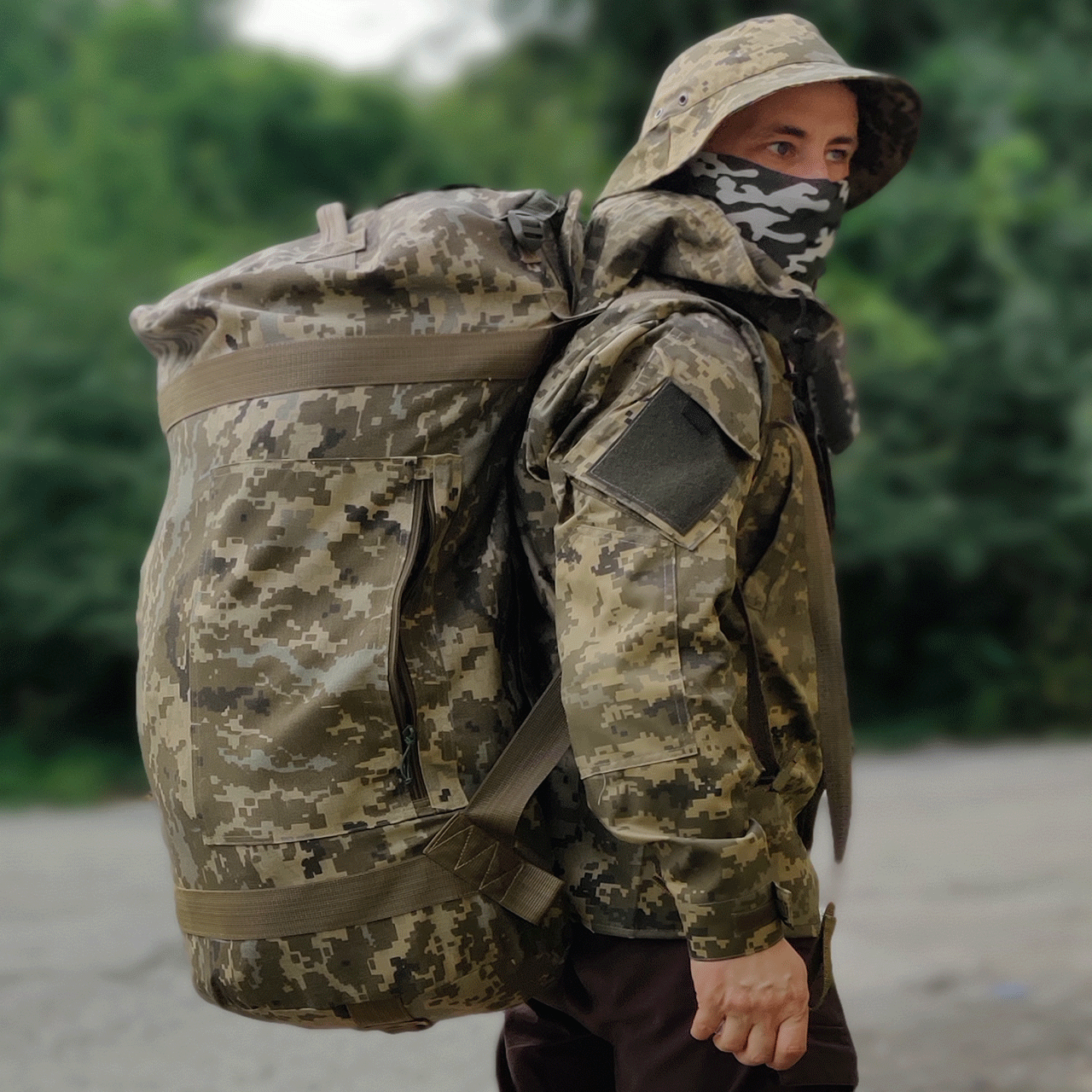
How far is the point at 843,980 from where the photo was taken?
4.57 m

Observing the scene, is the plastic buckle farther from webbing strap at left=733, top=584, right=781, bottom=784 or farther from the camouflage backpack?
webbing strap at left=733, top=584, right=781, bottom=784

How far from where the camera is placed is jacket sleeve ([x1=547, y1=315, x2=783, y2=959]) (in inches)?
65.2

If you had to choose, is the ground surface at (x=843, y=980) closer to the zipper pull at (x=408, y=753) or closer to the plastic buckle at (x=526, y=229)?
the zipper pull at (x=408, y=753)

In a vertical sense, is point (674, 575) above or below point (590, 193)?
below

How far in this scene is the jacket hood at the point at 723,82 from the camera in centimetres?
188

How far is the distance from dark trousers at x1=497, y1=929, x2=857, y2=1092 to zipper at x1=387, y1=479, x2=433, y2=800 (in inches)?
13.3

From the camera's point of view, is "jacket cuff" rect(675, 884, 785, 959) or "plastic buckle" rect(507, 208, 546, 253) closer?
"jacket cuff" rect(675, 884, 785, 959)

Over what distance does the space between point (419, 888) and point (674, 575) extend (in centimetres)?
48

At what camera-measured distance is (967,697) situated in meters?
11.7

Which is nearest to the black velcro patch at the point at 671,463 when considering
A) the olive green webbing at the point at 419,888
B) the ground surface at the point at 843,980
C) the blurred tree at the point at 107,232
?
the olive green webbing at the point at 419,888

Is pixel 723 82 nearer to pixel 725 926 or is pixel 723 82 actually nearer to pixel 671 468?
pixel 671 468

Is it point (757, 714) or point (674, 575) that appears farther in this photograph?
point (757, 714)

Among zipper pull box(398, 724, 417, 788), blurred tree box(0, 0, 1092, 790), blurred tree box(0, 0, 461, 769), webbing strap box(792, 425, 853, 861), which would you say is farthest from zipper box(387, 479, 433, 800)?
blurred tree box(0, 0, 461, 769)

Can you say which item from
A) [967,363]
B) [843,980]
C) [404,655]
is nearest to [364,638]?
[404,655]
